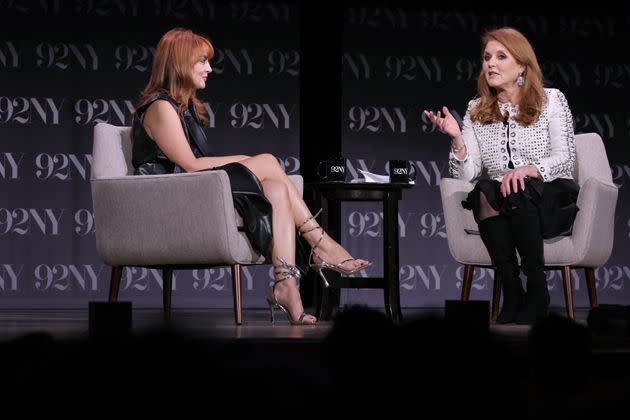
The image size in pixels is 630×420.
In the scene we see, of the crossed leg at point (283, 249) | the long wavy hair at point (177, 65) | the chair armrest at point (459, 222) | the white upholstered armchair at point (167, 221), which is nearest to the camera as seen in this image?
the crossed leg at point (283, 249)

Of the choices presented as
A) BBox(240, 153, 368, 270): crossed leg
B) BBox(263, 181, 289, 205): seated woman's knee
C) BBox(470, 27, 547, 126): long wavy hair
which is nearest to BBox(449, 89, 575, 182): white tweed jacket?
BBox(470, 27, 547, 126): long wavy hair

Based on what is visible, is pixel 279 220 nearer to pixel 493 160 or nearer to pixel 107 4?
pixel 493 160

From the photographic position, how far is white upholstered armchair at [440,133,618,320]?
388 cm

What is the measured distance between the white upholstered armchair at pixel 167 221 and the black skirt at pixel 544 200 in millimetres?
881

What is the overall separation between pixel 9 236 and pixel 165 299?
2324 millimetres

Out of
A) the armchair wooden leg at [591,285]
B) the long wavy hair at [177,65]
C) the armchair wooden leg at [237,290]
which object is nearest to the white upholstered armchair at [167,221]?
the armchair wooden leg at [237,290]

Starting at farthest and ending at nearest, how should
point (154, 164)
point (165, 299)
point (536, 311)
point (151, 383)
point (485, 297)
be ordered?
point (485, 297) < point (165, 299) < point (154, 164) < point (536, 311) < point (151, 383)

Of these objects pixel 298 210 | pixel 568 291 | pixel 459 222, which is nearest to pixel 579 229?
pixel 568 291

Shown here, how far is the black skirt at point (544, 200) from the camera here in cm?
366

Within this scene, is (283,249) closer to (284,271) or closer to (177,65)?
(284,271)

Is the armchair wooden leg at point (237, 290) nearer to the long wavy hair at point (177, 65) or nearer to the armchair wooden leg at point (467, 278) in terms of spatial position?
the long wavy hair at point (177, 65)

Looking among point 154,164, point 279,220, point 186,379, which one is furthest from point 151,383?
point 154,164

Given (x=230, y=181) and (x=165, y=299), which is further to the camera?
(x=165, y=299)

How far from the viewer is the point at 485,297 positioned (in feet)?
21.9
